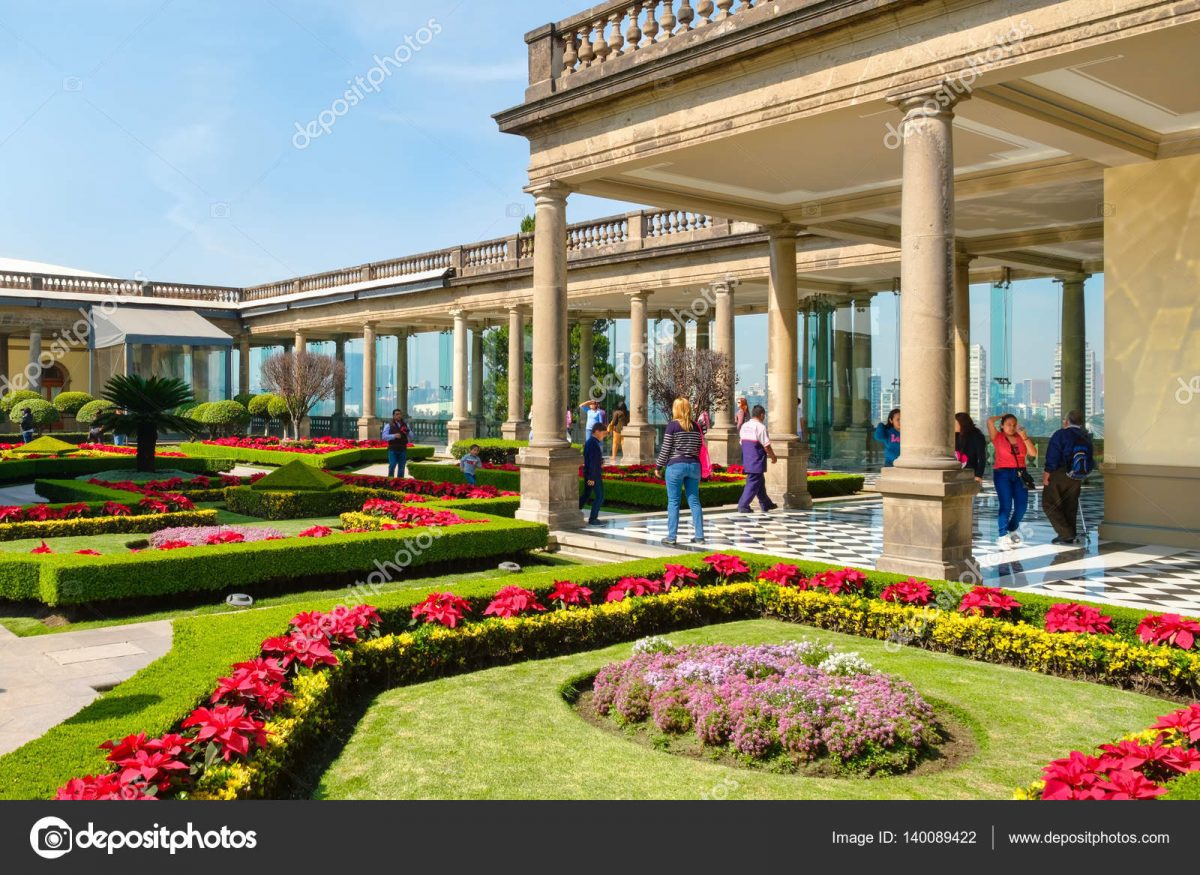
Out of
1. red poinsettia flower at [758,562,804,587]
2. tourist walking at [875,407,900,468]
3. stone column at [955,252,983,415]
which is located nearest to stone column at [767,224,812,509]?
tourist walking at [875,407,900,468]

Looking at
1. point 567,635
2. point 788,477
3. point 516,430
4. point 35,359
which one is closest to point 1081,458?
point 788,477

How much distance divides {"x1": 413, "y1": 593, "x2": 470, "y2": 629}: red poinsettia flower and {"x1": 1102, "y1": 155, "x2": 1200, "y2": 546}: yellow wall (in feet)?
31.1

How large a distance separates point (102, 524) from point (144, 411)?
6749 mm

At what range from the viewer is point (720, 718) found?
19.0ft

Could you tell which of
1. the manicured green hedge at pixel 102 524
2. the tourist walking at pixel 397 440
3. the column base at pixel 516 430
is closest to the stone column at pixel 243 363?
the column base at pixel 516 430

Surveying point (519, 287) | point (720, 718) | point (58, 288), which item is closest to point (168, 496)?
point (720, 718)

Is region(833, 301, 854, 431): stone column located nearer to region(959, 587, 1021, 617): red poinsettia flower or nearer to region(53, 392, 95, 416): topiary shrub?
region(959, 587, 1021, 617): red poinsettia flower

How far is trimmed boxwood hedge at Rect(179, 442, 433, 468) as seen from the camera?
2572cm

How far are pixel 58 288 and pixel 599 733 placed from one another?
1590 inches

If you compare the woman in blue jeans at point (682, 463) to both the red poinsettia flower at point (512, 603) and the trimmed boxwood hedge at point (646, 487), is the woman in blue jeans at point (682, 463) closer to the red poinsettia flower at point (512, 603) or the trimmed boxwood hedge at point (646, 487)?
the trimmed boxwood hedge at point (646, 487)

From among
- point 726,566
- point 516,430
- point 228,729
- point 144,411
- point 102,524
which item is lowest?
point 228,729

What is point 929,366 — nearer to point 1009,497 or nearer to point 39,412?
point 1009,497

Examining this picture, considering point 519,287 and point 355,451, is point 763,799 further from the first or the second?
point 519,287

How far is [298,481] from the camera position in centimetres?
1667
